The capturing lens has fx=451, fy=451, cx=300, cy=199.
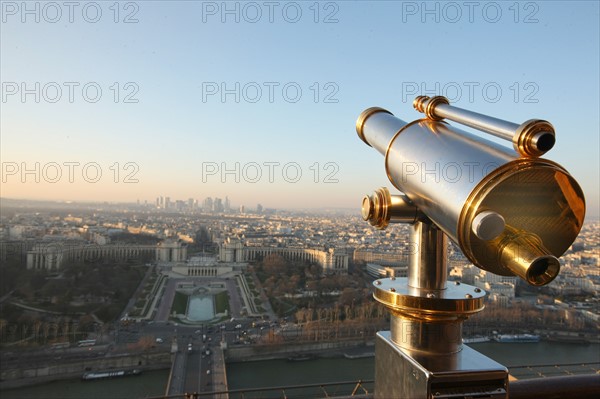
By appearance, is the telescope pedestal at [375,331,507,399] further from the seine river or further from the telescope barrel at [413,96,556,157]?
the seine river

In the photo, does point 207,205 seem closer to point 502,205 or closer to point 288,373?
point 288,373

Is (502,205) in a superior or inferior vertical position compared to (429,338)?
superior

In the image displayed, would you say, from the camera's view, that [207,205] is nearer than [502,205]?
No

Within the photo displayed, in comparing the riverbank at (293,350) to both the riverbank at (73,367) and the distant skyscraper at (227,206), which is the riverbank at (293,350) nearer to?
the riverbank at (73,367)

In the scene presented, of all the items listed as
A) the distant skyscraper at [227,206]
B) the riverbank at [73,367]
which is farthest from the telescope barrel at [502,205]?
the distant skyscraper at [227,206]

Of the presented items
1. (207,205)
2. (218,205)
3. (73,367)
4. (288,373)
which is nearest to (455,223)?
(288,373)

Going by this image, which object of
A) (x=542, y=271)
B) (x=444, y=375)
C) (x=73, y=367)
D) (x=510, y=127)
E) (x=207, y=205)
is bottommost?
(x=73, y=367)
